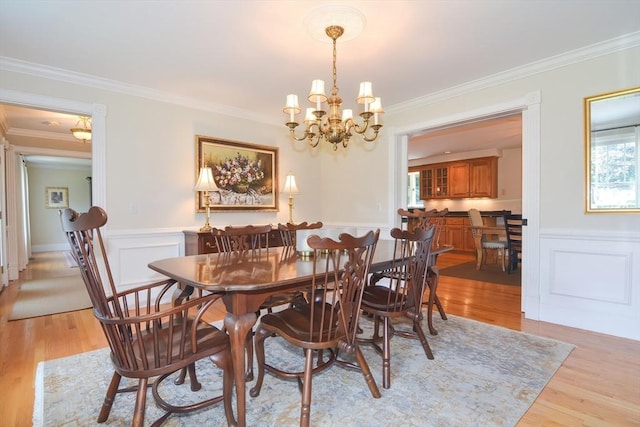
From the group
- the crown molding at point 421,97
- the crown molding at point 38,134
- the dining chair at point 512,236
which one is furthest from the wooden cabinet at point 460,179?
the crown molding at point 38,134

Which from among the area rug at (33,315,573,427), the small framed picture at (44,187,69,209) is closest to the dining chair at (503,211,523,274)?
the area rug at (33,315,573,427)

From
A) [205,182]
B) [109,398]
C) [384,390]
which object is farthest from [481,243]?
[109,398]

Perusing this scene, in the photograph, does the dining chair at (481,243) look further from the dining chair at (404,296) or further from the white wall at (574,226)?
the dining chair at (404,296)

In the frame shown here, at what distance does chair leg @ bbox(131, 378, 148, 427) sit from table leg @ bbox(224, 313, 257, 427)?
14.2 inches

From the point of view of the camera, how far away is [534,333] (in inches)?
107

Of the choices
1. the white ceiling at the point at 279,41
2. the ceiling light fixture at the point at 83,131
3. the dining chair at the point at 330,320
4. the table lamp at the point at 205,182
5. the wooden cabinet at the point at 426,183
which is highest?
the white ceiling at the point at 279,41

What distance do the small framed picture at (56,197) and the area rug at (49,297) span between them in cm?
467

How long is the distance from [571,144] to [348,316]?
8.63ft

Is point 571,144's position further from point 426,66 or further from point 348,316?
→ point 348,316

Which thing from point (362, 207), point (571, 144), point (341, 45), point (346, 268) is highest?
point (341, 45)

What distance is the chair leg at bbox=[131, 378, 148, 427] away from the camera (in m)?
1.26

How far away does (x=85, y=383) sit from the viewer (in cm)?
196

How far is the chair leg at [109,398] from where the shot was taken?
5.07 feet

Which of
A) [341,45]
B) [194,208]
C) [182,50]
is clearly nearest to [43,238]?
[194,208]
